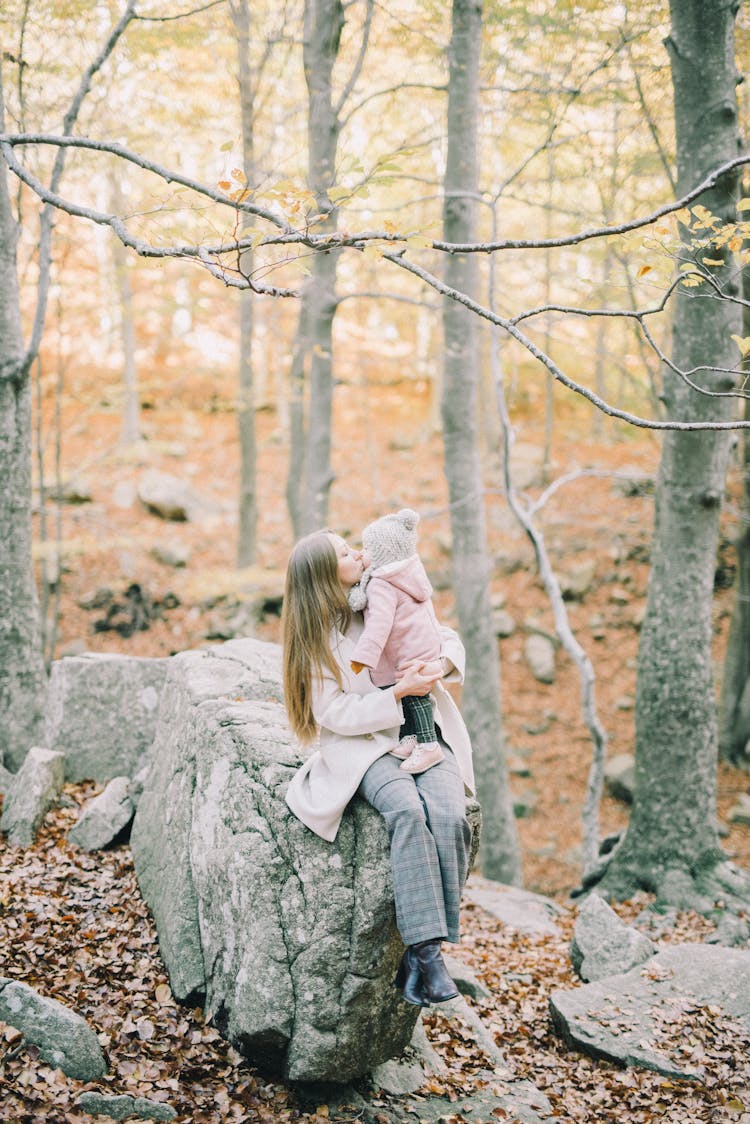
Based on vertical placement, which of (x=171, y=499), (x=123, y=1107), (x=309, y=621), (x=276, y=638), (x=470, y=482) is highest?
(x=470, y=482)

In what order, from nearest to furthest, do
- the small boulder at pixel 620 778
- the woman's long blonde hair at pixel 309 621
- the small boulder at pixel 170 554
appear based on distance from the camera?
the woman's long blonde hair at pixel 309 621 → the small boulder at pixel 620 778 → the small boulder at pixel 170 554

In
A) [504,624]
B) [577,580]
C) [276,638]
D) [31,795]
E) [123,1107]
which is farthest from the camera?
[577,580]

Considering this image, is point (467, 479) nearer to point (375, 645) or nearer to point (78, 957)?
point (375, 645)

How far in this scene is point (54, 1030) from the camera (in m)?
3.18

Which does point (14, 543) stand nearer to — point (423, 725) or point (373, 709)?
point (373, 709)

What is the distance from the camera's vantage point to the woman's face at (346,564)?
11.9ft

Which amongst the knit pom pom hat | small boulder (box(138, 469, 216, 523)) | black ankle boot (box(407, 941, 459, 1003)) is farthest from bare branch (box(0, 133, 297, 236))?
small boulder (box(138, 469, 216, 523))

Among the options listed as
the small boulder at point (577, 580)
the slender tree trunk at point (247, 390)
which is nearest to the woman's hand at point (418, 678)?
the slender tree trunk at point (247, 390)

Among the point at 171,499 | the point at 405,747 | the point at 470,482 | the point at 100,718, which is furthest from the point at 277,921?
the point at 171,499

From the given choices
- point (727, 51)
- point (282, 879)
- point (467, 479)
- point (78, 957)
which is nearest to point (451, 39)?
point (727, 51)

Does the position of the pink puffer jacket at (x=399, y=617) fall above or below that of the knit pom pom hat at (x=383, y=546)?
below

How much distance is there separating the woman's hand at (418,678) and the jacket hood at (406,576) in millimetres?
326

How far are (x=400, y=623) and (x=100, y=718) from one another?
3.26 m

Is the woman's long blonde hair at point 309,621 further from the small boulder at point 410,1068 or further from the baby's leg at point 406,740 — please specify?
the small boulder at point 410,1068
